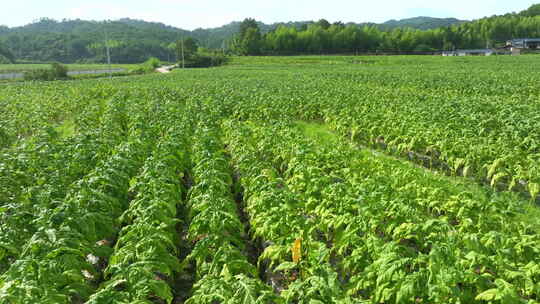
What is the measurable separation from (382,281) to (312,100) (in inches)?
548

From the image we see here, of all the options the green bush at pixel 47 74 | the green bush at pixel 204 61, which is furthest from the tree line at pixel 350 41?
the green bush at pixel 47 74

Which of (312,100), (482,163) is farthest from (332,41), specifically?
(482,163)

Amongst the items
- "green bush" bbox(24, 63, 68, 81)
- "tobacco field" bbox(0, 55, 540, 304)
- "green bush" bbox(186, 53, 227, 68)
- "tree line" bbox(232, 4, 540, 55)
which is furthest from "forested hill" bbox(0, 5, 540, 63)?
"tobacco field" bbox(0, 55, 540, 304)

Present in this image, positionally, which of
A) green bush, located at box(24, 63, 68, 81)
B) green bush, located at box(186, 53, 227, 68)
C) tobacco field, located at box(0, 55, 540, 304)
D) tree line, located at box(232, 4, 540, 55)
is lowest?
tobacco field, located at box(0, 55, 540, 304)

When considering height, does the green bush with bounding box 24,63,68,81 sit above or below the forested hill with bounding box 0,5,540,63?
below

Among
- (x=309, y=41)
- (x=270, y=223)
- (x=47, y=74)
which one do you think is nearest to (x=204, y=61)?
(x=47, y=74)

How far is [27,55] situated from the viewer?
135125mm

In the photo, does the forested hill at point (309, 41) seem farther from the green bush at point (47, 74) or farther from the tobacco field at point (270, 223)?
the tobacco field at point (270, 223)

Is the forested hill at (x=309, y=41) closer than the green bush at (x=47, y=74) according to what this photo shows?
No

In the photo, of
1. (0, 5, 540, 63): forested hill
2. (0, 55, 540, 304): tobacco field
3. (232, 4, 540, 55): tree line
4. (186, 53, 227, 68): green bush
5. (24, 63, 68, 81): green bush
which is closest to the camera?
(0, 55, 540, 304): tobacco field

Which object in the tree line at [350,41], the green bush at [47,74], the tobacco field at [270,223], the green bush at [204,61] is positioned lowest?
the tobacco field at [270,223]

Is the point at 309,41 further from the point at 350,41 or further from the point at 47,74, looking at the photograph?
the point at 47,74

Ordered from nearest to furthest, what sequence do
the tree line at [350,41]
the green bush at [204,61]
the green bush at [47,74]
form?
the green bush at [47,74] < the green bush at [204,61] < the tree line at [350,41]

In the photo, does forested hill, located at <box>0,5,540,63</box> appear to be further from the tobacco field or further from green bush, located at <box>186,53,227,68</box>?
the tobacco field
